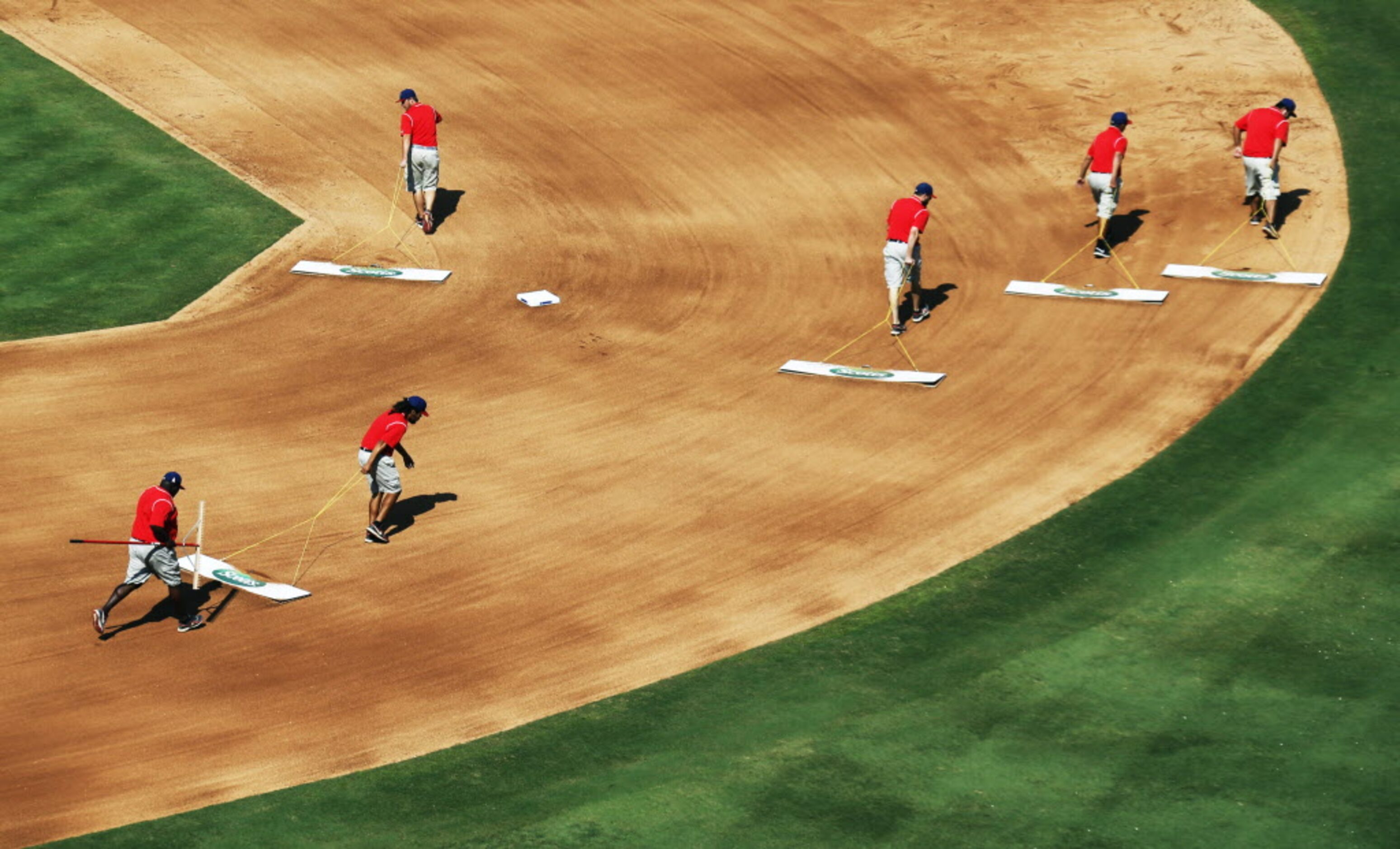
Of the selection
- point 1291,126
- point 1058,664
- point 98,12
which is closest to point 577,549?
point 1058,664

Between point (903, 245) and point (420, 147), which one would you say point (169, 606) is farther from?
point (420, 147)

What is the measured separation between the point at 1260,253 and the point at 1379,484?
356 inches

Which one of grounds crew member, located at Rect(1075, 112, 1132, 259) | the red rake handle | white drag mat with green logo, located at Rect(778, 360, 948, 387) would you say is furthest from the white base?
grounds crew member, located at Rect(1075, 112, 1132, 259)

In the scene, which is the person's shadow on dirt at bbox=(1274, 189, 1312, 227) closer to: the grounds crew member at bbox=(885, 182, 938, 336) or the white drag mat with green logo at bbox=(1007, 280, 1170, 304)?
the white drag mat with green logo at bbox=(1007, 280, 1170, 304)

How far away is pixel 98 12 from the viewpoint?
42.3m

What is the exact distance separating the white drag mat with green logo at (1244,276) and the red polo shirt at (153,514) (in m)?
18.9

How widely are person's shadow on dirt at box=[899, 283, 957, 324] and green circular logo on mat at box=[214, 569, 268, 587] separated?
42.5 ft

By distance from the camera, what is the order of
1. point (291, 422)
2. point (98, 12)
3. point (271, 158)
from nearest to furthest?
point (291, 422) → point (271, 158) → point (98, 12)

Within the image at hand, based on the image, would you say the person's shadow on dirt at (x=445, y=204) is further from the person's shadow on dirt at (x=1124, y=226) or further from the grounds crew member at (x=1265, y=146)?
the grounds crew member at (x=1265, y=146)

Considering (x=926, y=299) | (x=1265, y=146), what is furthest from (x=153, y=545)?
(x=1265, y=146)

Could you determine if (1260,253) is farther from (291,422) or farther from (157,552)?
(157,552)

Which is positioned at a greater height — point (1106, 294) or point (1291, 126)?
point (1291, 126)

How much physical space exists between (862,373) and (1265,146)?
968 centimetres

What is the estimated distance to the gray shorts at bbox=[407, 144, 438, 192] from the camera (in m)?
33.7
